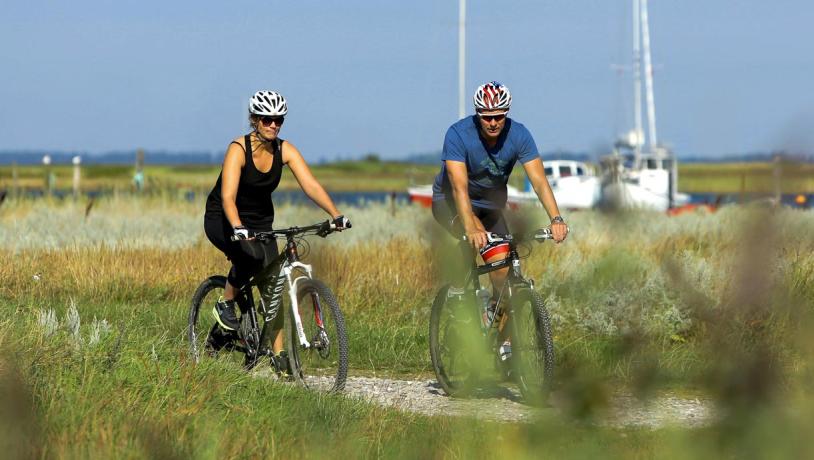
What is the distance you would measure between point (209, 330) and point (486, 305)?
199cm

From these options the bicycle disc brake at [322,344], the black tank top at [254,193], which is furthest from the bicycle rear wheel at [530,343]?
the black tank top at [254,193]

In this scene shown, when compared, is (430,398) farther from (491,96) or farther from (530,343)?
(491,96)

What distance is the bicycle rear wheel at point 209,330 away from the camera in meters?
8.45

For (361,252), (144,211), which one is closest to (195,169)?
(144,211)

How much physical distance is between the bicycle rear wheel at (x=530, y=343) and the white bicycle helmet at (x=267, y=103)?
1.74 metres

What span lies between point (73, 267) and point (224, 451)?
874cm

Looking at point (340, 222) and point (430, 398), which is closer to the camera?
point (340, 222)

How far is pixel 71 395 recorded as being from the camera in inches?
217

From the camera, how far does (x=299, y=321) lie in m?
7.74

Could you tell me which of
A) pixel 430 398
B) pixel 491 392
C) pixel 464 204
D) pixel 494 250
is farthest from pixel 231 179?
pixel 491 392

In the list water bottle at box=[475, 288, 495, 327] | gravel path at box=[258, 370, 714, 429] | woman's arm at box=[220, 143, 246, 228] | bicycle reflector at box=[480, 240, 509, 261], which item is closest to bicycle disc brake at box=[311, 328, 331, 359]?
gravel path at box=[258, 370, 714, 429]

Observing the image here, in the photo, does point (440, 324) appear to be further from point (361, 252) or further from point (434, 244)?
point (361, 252)

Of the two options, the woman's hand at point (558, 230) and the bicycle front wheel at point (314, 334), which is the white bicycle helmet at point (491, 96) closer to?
the woman's hand at point (558, 230)

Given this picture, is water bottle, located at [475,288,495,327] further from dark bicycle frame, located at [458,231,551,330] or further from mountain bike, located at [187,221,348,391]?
mountain bike, located at [187,221,348,391]
